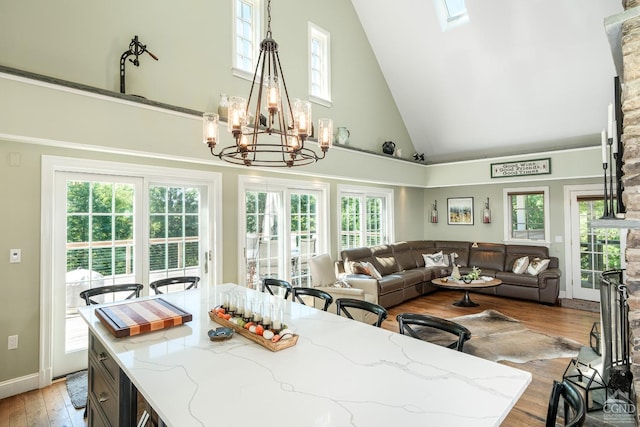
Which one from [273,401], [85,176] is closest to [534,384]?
[273,401]

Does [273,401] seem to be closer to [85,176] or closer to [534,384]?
[534,384]

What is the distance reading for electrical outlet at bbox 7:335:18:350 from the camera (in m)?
2.84

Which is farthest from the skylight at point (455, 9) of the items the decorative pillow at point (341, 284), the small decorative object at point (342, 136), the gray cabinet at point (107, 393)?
the gray cabinet at point (107, 393)

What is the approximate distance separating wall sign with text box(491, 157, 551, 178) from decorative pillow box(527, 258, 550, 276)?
61.0 inches

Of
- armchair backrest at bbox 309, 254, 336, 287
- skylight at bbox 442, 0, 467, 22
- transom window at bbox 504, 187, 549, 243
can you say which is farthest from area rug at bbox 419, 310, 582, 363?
skylight at bbox 442, 0, 467, 22

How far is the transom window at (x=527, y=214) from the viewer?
6.28 metres

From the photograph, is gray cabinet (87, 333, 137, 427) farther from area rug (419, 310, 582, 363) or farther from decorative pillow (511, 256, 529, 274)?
decorative pillow (511, 256, 529, 274)

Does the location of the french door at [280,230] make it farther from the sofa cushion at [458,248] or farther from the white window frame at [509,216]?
the white window frame at [509,216]

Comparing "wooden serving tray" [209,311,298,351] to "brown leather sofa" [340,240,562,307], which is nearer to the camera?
"wooden serving tray" [209,311,298,351]

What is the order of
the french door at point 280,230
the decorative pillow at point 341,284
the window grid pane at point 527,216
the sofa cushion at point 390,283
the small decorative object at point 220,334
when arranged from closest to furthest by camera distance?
the small decorative object at point 220,334 → the french door at point 280,230 → the decorative pillow at point 341,284 → the sofa cushion at point 390,283 → the window grid pane at point 527,216

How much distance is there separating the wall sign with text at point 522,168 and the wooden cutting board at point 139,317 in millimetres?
5976

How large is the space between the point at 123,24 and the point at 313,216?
351 centimetres

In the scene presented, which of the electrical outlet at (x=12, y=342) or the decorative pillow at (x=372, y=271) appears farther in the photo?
the decorative pillow at (x=372, y=271)

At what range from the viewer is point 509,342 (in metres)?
3.94
